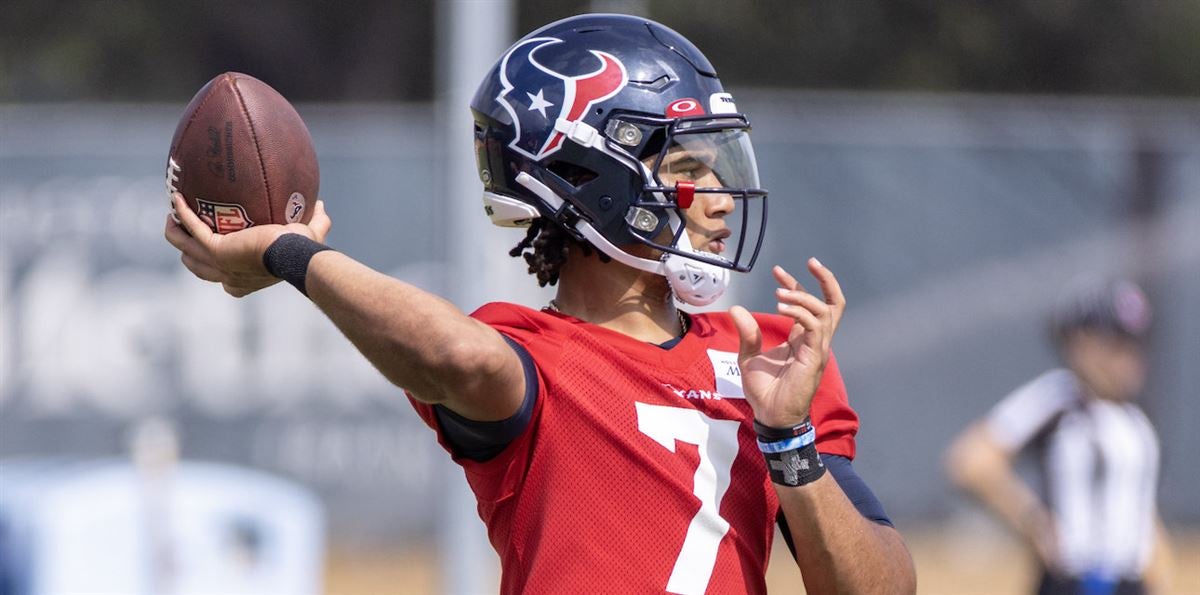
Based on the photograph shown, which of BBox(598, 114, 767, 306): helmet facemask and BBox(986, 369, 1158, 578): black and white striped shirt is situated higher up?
BBox(598, 114, 767, 306): helmet facemask

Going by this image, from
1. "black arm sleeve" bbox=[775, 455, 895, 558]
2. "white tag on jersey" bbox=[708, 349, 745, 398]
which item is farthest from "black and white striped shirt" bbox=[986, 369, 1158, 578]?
"white tag on jersey" bbox=[708, 349, 745, 398]

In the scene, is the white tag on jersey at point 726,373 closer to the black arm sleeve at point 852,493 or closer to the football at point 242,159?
the black arm sleeve at point 852,493

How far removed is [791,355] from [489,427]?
0.54 m

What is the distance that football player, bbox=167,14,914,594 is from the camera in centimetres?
266

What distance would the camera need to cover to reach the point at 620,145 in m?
2.98

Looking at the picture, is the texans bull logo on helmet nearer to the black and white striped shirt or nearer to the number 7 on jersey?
the number 7 on jersey

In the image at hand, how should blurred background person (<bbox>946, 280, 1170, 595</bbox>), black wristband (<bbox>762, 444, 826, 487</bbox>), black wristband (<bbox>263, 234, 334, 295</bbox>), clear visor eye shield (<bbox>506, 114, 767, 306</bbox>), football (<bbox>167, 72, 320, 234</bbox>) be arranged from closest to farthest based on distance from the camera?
black wristband (<bbox>263, 234, 334, 295</bbox>) → black wristband (<bbox>762, 444, 826, 487</bbox>) → football (<bbox>167, 72, 320, 234</bbox>) → clear visor eye shield (<bbox>506, 114, 767, 306</bbox>) → blurred background person (<bbox>946, 280, 1170, 595</bbox>)

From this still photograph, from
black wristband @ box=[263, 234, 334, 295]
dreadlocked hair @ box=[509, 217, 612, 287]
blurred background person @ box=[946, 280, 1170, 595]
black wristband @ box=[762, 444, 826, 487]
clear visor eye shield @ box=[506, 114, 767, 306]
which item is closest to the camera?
black wristband @ box=[263, 234, 334, 295]

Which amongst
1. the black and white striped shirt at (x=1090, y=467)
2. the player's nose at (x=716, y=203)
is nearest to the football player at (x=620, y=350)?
the player's nose at (x=716, y=203)

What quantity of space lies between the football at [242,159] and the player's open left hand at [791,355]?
0.88 meters

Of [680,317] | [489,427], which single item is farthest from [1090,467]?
[489,427]

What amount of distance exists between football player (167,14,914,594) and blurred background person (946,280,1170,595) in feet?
11.6

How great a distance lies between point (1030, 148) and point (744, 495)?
1096 centimetres

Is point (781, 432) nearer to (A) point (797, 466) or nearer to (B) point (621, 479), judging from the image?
(A) point (797, 466)
